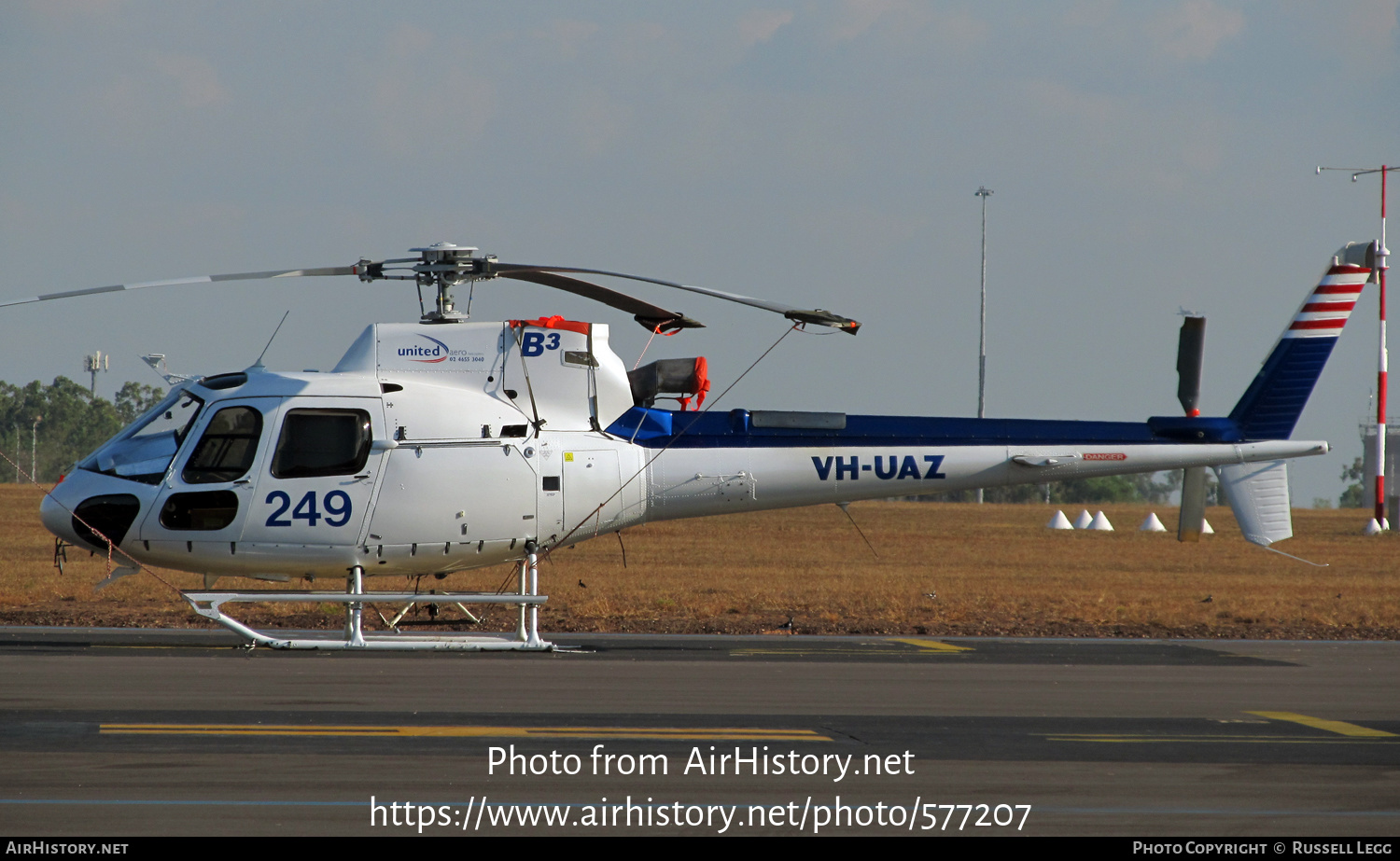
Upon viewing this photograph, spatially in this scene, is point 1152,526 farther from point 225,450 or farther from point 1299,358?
point 225,450

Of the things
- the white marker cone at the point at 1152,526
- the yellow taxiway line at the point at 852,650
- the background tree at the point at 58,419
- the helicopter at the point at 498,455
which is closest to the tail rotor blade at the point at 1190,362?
the helicopter at the point at 498,455

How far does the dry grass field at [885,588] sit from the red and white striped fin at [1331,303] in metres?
5.07

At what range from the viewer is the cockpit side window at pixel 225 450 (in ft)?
46.4

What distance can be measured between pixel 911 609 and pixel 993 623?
2143 millimetres

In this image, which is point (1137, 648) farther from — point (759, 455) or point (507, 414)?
point (507, 414)

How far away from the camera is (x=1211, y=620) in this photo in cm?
2252

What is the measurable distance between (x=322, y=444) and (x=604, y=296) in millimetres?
3335

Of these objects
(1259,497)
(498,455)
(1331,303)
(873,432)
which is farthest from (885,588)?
(498,455)

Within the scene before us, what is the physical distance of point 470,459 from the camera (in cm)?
1466

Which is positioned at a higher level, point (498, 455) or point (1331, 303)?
point (1331, 303)

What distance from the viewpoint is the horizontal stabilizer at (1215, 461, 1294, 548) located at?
1656 centimetres

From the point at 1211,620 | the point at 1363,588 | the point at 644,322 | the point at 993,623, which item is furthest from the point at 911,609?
the point at 1363,588

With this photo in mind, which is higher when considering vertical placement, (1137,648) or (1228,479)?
(1228,479)

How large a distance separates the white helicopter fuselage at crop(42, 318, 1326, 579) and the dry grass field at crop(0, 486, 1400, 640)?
176 cm
